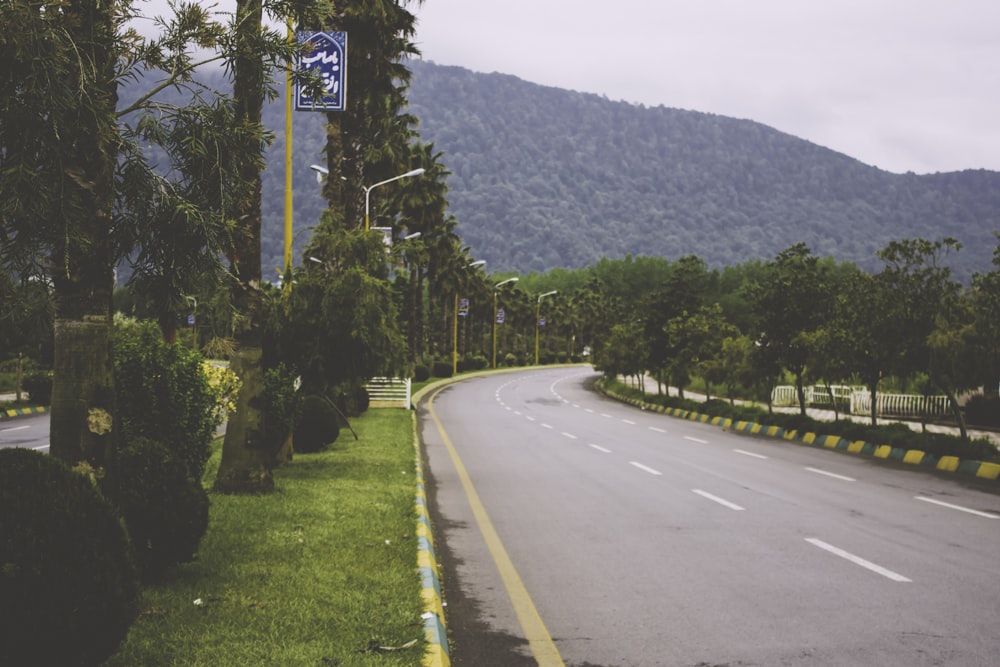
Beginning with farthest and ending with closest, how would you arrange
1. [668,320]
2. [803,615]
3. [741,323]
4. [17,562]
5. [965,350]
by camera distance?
[741,323]
[668,320]
[965,350]
[803,615]
[17,562]

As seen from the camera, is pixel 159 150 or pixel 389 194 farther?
pixel 389 194

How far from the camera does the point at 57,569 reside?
430cm

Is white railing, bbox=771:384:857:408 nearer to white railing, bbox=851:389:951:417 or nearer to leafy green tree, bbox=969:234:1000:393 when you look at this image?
white railing, bbox=851:389:951:417

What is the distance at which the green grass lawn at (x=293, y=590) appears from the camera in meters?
5.40

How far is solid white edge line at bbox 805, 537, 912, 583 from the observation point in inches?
333

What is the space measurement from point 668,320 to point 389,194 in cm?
1447

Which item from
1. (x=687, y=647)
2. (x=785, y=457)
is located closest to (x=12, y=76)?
(x=687, y=647)

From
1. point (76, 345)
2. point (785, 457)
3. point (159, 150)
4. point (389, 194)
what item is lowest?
point (785, 457)

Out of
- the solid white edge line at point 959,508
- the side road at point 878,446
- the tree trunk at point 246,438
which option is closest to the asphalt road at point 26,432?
the tree trunk at point 246,438

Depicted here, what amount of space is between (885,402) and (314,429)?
24882 mm

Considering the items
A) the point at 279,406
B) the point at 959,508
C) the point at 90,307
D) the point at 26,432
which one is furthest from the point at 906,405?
the point at 90,307

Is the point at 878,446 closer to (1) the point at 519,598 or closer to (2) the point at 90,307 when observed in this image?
(1) the point at 519,598

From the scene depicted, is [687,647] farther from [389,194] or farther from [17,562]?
[389,194]

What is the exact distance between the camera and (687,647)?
6270 millimetres
